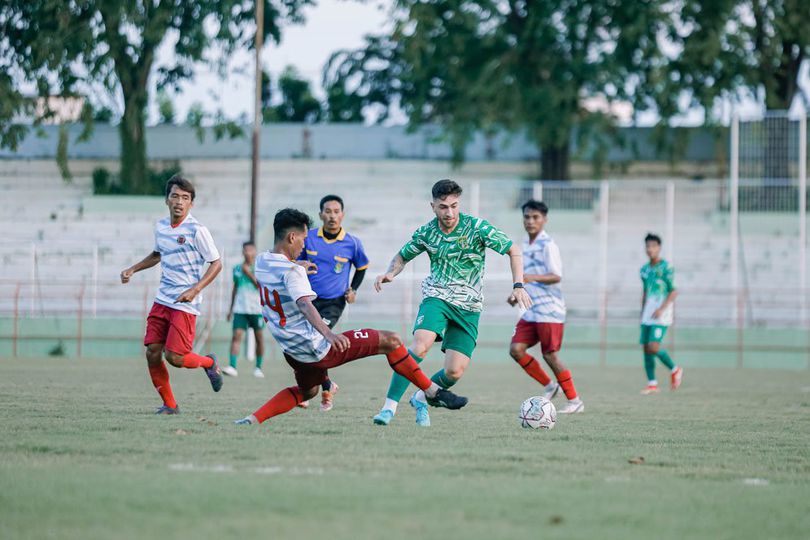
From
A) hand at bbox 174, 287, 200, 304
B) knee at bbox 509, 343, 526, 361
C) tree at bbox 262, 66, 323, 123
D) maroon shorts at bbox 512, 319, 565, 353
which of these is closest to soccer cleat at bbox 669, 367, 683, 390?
maroon shorts at bbox 512, 319, 565, 353

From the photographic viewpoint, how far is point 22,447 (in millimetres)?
7312

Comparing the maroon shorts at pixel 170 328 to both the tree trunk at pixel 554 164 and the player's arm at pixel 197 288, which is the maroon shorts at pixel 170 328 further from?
the tree trunk at pixel 554 164

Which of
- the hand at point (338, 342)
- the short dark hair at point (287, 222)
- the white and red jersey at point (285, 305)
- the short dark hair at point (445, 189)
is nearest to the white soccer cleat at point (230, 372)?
the short dark hair at point (445, 189)

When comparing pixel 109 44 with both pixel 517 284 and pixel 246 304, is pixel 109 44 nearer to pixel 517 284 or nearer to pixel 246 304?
pixel 246 304

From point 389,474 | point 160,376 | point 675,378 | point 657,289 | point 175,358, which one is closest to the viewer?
point 389,474

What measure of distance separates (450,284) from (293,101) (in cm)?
3905

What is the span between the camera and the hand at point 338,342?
7.86 metres

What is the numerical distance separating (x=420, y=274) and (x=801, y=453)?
2155cm

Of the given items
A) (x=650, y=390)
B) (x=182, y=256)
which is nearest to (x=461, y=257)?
(x=182, y=256)

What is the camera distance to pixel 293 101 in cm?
4766

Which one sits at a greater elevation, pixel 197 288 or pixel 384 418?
pixel 197 288

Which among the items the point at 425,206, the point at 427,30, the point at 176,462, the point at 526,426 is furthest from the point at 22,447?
the point at 427,30

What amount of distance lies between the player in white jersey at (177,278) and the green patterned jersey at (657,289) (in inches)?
327

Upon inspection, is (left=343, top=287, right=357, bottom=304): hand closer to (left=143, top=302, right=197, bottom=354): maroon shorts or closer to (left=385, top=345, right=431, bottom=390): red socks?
(left=143, top=302, right=197, bottom=354): maroon shorts
